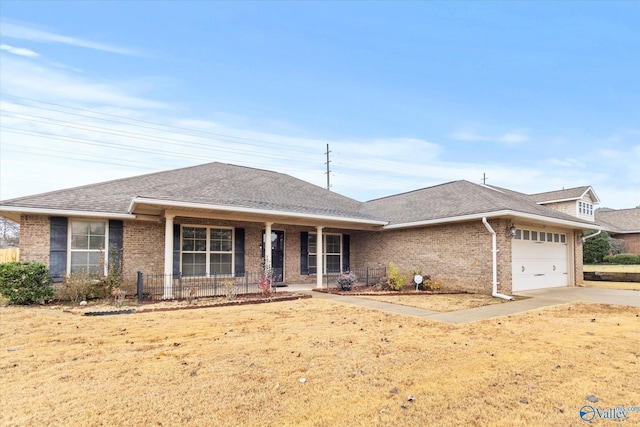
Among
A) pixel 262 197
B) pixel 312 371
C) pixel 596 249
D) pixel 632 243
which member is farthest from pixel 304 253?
pixel 632 243

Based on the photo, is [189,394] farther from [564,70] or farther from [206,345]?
[564,70]

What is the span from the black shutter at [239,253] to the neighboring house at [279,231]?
0.13 ft

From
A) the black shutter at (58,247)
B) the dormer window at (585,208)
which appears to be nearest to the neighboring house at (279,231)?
the black shutter at (58,247)

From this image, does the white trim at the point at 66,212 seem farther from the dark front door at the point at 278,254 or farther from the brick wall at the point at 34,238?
the dark front door at the point at 278,254

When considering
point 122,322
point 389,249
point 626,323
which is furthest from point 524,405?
point 389,249

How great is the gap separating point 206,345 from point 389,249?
442 inches

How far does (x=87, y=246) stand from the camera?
11.5m

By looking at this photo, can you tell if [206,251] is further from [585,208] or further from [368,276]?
[585,208]

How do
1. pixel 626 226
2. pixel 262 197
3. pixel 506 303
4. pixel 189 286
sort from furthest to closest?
pixel 626 226, pixel 262 197, pixel 189 286, pixel 506 303

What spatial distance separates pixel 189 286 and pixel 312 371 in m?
9.04

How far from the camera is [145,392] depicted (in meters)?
3.72

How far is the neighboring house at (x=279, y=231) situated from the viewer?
11.1 meters

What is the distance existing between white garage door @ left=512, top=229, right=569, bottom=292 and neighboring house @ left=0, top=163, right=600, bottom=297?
0.14 feet

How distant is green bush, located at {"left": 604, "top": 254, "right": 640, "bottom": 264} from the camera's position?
27.3 metres
